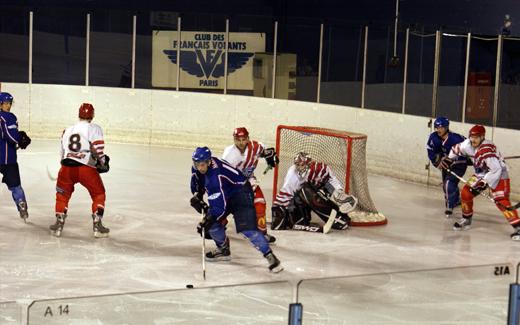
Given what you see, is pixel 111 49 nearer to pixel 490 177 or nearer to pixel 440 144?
pixel 440 144

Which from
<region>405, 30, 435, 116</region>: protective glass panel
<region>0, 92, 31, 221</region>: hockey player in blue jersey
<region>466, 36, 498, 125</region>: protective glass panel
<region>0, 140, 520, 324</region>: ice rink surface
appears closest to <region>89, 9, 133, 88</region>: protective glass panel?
<region>0, 140, 520, 324</region>: ice rink surface

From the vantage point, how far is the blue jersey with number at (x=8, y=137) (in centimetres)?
930

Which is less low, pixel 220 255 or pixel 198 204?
pixel 198 204

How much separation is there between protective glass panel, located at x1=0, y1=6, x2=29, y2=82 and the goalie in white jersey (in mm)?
7613

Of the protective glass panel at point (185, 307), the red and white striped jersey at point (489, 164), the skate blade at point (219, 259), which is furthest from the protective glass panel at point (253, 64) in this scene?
the protective glass panel at point (185, 307)

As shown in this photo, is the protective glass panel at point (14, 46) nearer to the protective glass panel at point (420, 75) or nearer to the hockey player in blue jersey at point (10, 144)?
the protective glass panel at point (420, 75)

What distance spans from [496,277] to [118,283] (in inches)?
138

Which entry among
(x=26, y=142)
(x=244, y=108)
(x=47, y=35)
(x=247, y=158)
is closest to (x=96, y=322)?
(x=247, y=158)

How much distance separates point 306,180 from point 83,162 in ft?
6.49

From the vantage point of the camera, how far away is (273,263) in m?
7.80

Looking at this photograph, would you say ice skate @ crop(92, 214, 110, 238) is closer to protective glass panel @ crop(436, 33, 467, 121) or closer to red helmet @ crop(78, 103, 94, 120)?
red helmet @ crop(78, 103, 94, 120)

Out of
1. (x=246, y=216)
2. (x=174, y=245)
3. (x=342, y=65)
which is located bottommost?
(x=174, y=245)

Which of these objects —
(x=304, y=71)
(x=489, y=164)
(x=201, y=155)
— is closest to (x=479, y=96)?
(x=489, y=164)

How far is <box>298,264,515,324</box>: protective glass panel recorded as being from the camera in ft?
14.5
